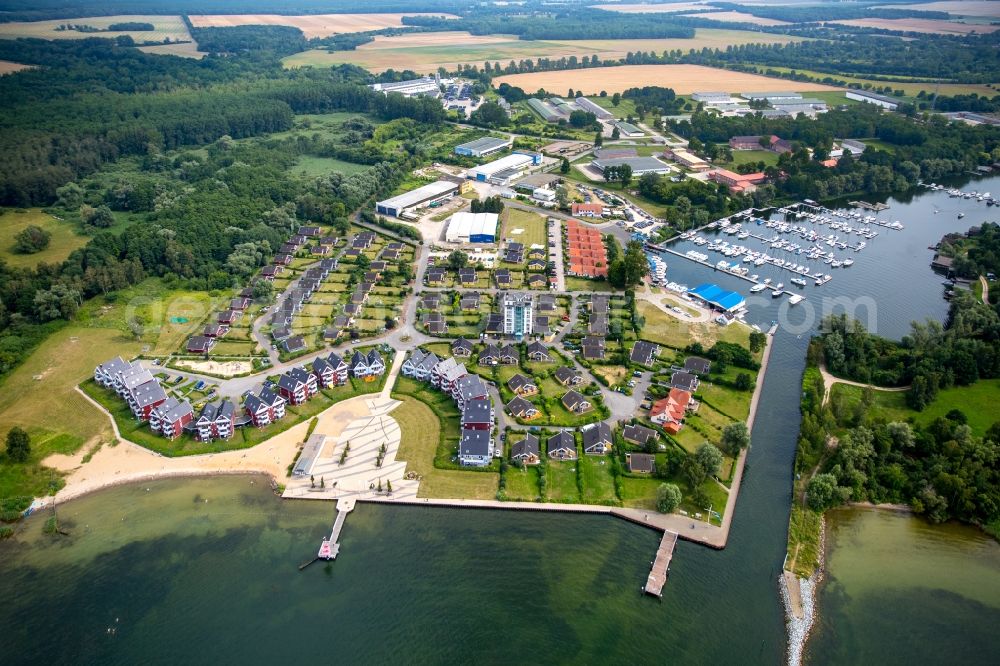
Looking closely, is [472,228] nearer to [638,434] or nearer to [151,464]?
[638,434]

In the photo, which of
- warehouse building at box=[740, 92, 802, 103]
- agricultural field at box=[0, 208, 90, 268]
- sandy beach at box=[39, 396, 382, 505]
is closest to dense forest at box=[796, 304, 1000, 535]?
sandy beach at box=[39, 396, 382, 505]

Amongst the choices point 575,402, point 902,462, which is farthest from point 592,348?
point 902,462

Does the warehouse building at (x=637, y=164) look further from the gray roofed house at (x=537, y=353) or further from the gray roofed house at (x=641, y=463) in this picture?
the gray roofed house at (x=641, y=463)

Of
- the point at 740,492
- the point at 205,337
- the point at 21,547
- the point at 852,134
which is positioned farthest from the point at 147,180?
the point at 852,134

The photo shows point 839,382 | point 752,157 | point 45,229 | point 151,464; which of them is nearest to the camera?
point 151,464

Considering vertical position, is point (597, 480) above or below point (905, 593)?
above

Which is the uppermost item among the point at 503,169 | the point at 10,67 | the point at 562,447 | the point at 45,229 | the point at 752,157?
the point at 10,67

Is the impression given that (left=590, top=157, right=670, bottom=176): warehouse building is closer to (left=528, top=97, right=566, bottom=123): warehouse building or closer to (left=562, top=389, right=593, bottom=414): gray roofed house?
(left=528, top=97, right=566, bottom=123): warehouse building
